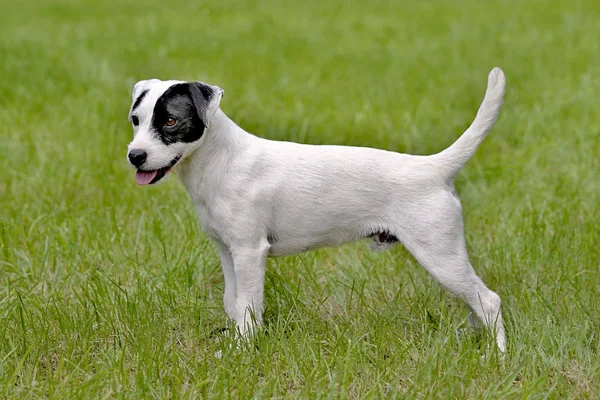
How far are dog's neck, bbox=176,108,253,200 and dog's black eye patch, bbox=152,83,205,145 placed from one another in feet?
0.43

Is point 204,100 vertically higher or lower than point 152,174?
higher

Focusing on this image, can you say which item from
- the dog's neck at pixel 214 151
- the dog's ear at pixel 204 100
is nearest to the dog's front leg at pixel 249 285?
the dog's neck at pixel 214 151

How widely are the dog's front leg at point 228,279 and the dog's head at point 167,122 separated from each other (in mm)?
522

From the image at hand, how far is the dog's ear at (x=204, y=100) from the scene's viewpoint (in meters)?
3.28

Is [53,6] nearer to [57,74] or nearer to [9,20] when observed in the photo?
[9,20]

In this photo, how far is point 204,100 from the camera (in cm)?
330

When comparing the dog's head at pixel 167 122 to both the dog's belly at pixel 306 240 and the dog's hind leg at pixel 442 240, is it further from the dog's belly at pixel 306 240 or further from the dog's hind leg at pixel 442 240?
the dog's hind leg at pixel 442 240

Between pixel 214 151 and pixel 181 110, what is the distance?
0.27m

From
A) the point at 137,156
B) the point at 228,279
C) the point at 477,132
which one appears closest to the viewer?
the point at 137,156

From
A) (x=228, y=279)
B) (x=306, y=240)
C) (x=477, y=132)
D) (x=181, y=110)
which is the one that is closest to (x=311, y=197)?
(x=306, y=240)

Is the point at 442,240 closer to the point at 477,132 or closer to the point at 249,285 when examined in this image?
the point at 477,132

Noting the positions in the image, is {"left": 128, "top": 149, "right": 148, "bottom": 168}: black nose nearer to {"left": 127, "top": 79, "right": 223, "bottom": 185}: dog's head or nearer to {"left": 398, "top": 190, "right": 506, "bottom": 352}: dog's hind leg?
{"left": 127, "top": 79, "right": 223, "bottom": 185}: dog's head

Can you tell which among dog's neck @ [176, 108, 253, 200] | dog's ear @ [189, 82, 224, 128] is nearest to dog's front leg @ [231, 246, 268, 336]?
dog's neck @ [176, 108, 253, 200]

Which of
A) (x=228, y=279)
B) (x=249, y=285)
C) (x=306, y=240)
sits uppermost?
(x=306, y=240)
